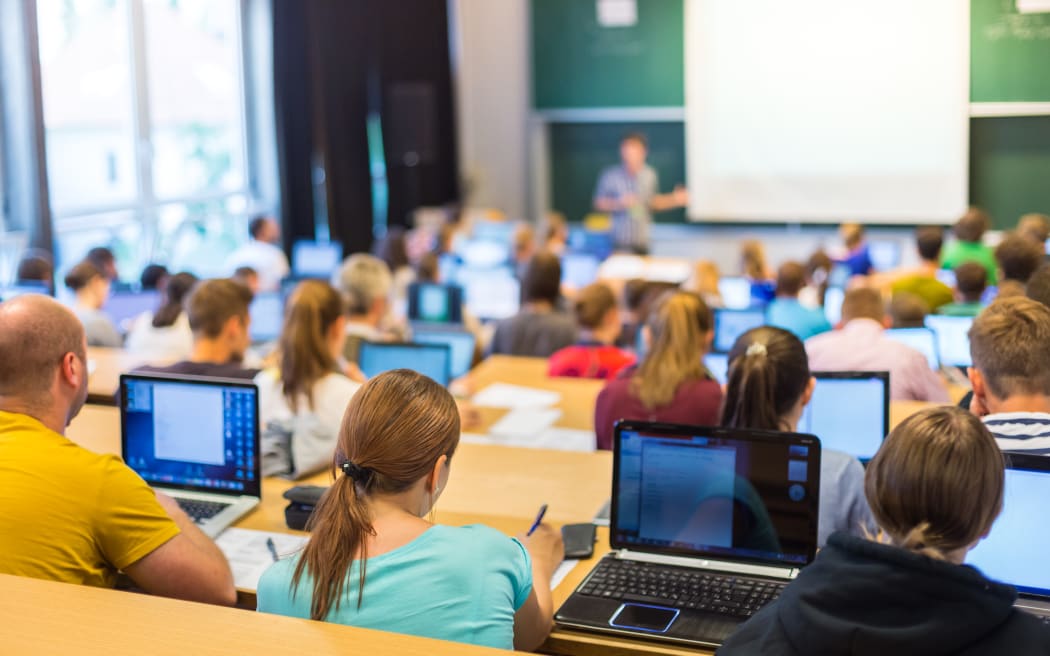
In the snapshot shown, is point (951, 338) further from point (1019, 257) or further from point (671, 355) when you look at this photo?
point (671, 355)

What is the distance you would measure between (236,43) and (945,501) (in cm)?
946

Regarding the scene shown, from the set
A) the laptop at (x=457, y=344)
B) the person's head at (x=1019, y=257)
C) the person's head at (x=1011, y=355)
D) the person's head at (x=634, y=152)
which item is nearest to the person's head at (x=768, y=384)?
the person's head at (x=1011, y=355)

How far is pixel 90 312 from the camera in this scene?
20.3ft

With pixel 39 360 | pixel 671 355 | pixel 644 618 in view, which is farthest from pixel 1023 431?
pixel 39 360

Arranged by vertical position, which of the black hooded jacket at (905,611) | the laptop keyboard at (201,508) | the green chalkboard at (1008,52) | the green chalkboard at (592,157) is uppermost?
the green chalkboard at (1008,52)

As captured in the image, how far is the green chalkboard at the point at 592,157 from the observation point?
11.3m

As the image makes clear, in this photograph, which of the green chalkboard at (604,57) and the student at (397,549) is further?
the green chalkboard at (604,57)

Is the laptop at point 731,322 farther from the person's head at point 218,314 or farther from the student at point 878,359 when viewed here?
the person's head at point 218,314

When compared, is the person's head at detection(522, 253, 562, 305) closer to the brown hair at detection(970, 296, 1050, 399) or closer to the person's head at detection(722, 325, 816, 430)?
the person's head at detection(722, 325, 816, 430)

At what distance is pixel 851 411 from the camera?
136 inches

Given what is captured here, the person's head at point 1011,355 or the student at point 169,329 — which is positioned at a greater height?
Result: the person's head at point 1011,355

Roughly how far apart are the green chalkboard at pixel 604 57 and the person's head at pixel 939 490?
31.8 feet

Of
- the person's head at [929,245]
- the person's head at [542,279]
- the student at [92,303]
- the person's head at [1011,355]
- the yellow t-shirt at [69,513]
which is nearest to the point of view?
the yellow t-shirt at [69,513]

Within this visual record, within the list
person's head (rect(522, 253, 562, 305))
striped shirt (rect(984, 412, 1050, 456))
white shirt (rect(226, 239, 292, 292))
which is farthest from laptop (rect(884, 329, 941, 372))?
white shirt (rect(226, 239, 292, 292))
